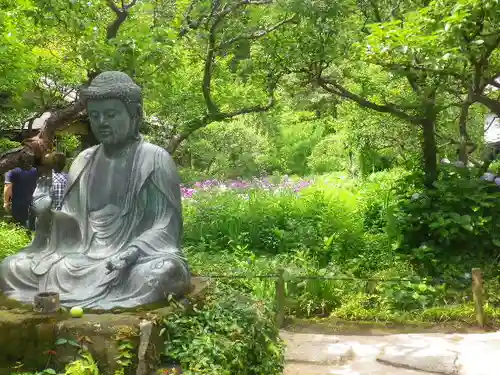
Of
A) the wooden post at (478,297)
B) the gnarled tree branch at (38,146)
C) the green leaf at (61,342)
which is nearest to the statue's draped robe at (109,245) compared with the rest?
the green leaf at (61,342)

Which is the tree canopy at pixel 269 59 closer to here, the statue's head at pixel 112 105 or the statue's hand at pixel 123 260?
the statue's head at pixel 112 105

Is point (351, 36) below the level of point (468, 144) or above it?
above

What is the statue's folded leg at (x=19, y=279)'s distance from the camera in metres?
5.02

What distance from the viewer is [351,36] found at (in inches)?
374

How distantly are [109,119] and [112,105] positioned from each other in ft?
0.42

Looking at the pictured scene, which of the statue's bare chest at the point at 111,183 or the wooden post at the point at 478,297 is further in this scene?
the wooden post at the point at 478,297

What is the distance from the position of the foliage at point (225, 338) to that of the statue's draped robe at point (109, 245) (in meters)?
0.30

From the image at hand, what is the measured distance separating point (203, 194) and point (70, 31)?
18.0ft

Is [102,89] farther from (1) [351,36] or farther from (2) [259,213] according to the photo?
(2) [259,213]

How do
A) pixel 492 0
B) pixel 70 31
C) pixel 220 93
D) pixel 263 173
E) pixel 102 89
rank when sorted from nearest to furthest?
pixel 102 89, pixel 492 0, pixel 70 31, pixel 220 93, pixel 263 173

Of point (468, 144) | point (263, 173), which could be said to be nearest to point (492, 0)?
point (468, 144)

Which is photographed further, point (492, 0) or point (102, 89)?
point (492, 0)

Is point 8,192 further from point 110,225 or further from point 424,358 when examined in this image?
point 424,358

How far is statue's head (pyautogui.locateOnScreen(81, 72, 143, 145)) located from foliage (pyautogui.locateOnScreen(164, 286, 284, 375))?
165 centimetres
